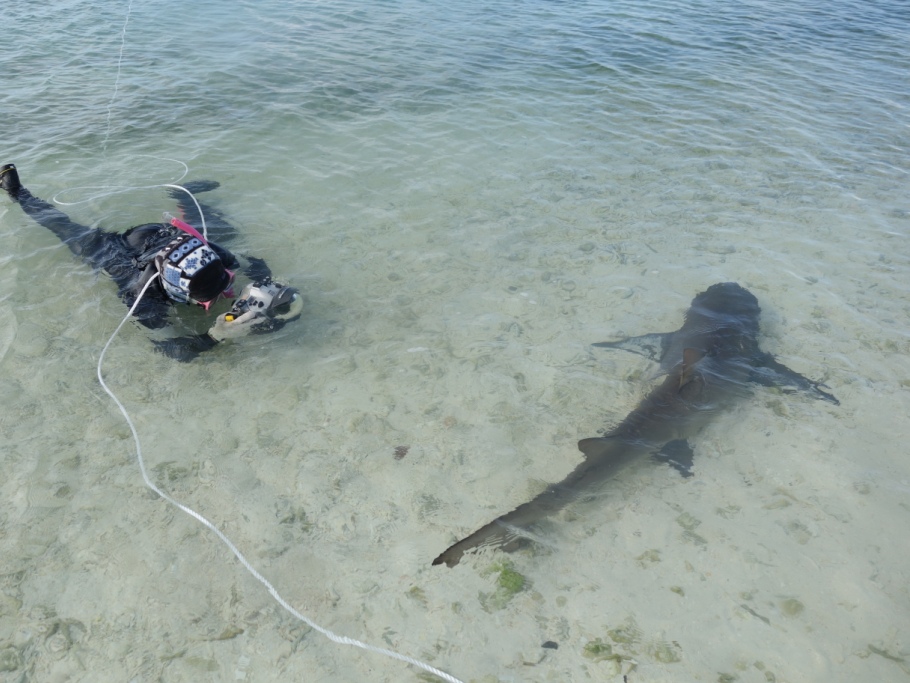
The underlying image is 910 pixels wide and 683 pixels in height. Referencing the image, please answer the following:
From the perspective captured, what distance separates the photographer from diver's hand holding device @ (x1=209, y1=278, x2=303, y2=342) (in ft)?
20.0

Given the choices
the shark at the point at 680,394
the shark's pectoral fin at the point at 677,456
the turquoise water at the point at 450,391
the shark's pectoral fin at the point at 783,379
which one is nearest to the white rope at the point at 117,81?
the turquoise water at the point at 450,391

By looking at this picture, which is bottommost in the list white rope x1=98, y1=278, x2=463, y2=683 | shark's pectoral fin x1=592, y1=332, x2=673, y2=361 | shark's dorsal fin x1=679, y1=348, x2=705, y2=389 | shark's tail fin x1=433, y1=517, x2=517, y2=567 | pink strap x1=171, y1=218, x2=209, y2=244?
white rope x1=98, y1=278, x2=463, y2=683

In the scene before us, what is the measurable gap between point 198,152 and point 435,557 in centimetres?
881

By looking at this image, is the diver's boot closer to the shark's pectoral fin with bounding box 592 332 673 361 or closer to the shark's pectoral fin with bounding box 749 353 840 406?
the shark's pectoral fin with bounding box 592 332 673 361

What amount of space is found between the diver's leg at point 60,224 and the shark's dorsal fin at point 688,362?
711 cm

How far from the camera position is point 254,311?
6102mm

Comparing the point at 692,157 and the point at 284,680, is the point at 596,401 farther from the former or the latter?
the point at 692,157

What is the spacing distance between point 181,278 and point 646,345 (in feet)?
16.6

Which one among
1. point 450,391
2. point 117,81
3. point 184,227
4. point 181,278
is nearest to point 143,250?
point 184,227

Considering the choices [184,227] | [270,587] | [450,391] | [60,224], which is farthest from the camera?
[60,224]

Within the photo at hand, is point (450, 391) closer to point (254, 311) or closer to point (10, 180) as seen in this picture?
point (254, 311)

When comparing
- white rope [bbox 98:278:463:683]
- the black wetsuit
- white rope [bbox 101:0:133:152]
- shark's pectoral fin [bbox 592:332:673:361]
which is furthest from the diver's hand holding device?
white rope [bbox 101:0:133:152]

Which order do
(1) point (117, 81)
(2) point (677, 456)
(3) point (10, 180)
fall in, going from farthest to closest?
(1) point (117, 81)
(3) point (10, 180)
(2) point (677, 456)

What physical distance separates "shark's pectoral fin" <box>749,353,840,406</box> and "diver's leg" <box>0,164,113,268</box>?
8.00 metres
